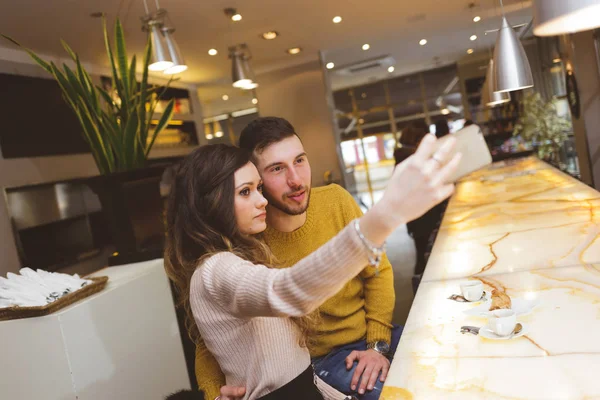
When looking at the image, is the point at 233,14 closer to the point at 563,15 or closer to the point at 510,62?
the point at 510,62

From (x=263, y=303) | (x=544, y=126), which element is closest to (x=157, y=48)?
(x=263, y=303)

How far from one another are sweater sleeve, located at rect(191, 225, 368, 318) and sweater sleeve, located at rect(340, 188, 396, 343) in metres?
0.84

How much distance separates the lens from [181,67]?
3504 millimetres

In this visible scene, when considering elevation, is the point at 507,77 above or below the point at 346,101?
below

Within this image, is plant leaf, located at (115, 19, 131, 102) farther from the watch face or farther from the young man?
the watch face

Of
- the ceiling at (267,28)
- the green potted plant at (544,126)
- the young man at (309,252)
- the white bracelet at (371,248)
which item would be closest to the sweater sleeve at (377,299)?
the young man at (309,252)

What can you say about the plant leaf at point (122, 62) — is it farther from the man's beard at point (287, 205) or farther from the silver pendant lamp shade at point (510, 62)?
the silver pendant lamp shade at point (510, 62)

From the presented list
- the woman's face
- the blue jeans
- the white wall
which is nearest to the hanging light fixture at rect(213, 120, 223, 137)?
the white wall

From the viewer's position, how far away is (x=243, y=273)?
42.2 inches

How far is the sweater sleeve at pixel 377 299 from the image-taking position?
1.80 meters

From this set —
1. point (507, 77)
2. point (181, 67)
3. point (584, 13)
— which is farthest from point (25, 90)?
point (584, 13)

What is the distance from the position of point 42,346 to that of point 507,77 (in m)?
2.39

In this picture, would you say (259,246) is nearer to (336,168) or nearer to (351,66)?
(336,168)

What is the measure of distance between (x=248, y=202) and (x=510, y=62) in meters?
1.84
